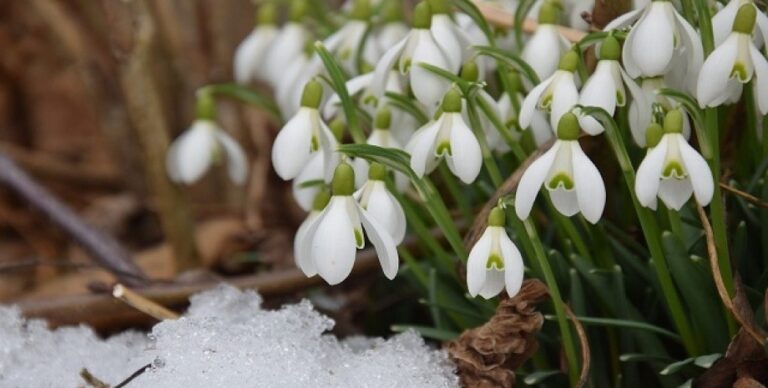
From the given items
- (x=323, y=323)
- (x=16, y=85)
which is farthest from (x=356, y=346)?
(x=16, y=85)

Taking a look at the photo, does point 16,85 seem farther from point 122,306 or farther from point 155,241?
point 122,306

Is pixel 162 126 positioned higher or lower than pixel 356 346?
higher

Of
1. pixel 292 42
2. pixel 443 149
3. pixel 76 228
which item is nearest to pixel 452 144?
pixel 443 149

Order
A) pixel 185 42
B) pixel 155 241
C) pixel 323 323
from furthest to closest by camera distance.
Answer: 1. pixel 155 241
2. pixel 185 42
3. pixel 323 323

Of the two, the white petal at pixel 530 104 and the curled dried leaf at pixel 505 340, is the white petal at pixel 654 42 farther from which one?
the curled dried leaf at pixel 505 340

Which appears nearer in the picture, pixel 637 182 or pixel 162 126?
pixel 637 182

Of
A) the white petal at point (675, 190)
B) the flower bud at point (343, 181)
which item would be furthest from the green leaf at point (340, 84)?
the white petal at point (675, 190)

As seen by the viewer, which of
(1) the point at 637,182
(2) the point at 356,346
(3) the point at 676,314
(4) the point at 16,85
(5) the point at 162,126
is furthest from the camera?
(4) the point at 16,85

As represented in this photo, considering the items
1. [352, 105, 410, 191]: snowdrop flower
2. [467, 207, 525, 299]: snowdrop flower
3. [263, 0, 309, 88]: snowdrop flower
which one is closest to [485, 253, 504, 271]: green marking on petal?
[467, 207, 525, 299]: snowdrop flower
